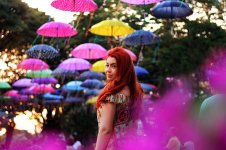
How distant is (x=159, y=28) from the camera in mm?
23234

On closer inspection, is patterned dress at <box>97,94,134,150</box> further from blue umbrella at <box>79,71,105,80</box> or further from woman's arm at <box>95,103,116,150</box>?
blue umbrella at <box>79,71,105,80</box>

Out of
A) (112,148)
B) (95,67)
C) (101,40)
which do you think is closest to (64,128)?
(101,40)

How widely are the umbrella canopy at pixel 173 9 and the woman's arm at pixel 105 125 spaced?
801 centimetres

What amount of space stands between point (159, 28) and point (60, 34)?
12302 millimetres

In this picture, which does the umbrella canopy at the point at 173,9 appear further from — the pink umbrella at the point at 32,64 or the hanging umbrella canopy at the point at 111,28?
the pink umbrella at the point at 32,64

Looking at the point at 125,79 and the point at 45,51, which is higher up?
the point at 125,79

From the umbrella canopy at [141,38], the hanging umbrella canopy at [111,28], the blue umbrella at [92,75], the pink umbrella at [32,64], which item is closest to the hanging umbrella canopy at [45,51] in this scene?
the pink umbrella at [32,64]

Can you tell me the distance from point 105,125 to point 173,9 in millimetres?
8332

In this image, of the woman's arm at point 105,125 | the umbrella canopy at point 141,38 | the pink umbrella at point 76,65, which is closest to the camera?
the woman's arm at point 105,125

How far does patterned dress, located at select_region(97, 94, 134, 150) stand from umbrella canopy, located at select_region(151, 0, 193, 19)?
7912 millimetres

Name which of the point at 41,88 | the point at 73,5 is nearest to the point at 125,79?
the point at 73,5

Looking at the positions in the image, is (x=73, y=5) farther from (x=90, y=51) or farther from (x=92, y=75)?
(x=92, y=75)

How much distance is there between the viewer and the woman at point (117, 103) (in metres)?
3.10

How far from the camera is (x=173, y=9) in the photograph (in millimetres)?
11023
